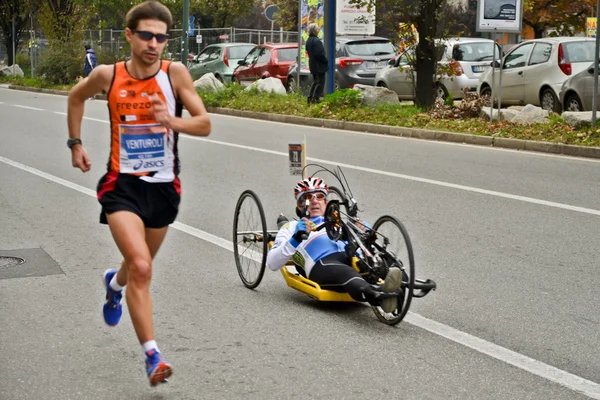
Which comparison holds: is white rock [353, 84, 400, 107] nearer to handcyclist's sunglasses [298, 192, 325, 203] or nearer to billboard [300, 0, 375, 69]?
billboard [300, 0, 375, 69]

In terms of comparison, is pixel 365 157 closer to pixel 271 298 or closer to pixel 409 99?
pixel 271 298

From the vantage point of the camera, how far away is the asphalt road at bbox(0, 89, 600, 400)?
208 inches

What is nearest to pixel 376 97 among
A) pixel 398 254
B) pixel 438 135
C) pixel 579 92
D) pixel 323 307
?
pixel 438 135

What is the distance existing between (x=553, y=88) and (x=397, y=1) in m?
3.44

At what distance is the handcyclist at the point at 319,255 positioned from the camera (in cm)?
625

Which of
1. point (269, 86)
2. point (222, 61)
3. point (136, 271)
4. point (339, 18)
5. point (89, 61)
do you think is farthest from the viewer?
point (89, 61)

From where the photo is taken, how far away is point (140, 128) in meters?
5.14

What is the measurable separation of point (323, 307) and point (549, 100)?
15308 millimetres

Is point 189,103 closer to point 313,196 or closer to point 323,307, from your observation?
point 313,196

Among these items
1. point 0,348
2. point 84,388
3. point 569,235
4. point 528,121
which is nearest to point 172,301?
point 0,348

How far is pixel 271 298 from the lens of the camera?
7.10 m

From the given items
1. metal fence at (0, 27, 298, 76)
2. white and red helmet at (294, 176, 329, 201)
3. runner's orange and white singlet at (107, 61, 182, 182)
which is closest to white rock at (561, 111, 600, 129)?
white and red helmet at (294, 176, 329, 201)

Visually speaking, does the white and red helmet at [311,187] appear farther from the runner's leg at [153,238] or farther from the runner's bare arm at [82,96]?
the runner's bare arm at [82,96]

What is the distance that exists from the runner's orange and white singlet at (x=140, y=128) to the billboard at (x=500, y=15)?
13855 millimetres
